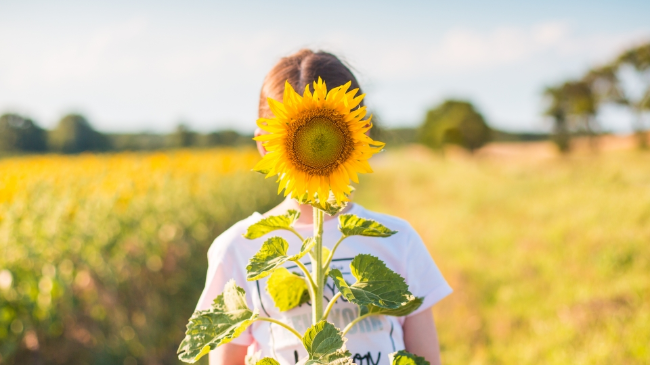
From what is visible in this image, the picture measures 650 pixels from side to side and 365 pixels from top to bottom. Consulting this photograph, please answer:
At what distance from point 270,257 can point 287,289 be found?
256mm

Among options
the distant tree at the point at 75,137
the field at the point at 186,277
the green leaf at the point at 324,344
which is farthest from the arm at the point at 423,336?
the distant tree at the point at 75,137

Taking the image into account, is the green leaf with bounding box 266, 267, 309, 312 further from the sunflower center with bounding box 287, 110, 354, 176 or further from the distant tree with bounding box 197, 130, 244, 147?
the distant tree with bounding box 197, 130, 244, 147

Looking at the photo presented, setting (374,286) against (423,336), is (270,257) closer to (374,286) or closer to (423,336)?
(374,286)

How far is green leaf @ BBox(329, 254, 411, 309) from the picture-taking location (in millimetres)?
875

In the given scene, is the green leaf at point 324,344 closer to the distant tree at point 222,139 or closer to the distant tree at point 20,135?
the distant tree at point 20,135

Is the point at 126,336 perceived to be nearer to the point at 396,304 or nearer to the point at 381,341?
the point at 381,341

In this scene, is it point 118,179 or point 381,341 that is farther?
point 118,179

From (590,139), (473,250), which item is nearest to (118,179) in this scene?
(473,250)

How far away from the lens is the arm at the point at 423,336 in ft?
4.82

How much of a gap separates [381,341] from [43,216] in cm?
418

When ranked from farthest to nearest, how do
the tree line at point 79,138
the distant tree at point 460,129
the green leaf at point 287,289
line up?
the distant tree at point 460,129 → the tree line at point 79,138 → the green leaf at point 287,289

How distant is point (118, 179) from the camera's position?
638 cm

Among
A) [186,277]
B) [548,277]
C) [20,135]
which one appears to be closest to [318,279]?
[186,277]

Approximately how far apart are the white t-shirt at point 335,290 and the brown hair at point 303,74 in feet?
1.37
